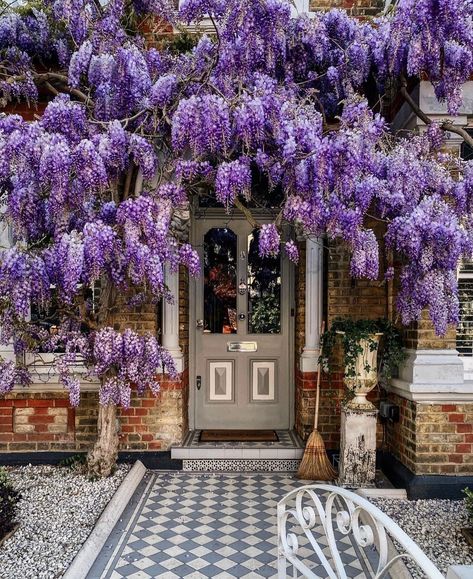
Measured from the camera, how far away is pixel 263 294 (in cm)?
548

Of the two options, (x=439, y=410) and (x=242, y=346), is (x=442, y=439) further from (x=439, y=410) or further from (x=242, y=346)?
(x=242, y=346)

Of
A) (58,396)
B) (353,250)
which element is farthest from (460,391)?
(58,396)

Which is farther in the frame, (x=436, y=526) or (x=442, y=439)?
(x=442, y=439)

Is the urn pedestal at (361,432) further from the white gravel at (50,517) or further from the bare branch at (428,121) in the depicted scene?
the white gravel at (50,517)

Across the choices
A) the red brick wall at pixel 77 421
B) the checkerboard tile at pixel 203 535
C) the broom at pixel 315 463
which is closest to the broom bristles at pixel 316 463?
the broom at pixel 315 463

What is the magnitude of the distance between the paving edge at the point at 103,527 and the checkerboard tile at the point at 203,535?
0.22ft

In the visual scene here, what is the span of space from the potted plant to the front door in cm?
116

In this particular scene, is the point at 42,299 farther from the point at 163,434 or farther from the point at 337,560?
the point at 337,560

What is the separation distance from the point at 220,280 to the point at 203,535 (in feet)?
8.60

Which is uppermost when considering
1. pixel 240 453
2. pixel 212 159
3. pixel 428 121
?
pixel 428 121

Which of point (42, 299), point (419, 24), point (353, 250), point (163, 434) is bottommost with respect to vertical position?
point (163, 434)

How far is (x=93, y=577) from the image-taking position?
295 cm

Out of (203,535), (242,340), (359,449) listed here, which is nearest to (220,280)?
(242,340)

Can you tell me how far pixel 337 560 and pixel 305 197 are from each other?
2.16 meters
